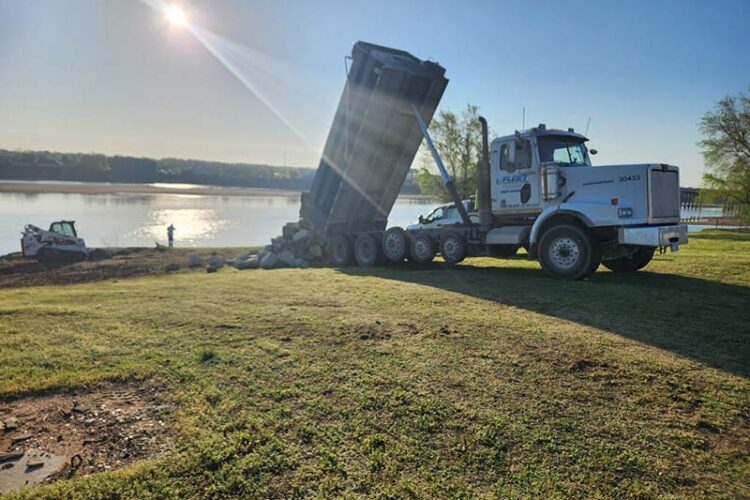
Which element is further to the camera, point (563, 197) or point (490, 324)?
point (563, 197)

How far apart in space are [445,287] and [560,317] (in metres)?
2.82

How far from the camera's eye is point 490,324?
18.9 feet

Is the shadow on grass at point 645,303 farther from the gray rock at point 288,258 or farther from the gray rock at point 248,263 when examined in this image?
the gray rock at point 248,263

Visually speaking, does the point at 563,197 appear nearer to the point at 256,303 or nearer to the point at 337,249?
the point at 256,303

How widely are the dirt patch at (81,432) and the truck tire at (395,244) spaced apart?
941 cm

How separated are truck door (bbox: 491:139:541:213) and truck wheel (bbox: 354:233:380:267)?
4.10 meters

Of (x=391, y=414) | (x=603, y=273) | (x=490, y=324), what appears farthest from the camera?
(x=603, y=273)

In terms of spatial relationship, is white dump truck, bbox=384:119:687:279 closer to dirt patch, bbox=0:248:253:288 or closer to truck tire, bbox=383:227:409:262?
truck tire, bbox=383:227:409:262

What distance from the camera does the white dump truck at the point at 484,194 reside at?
28.2ft

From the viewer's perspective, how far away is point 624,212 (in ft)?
27.7

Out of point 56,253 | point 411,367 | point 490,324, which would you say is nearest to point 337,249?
point 490,324

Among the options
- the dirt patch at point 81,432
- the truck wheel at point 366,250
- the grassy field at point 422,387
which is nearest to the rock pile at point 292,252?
the truck wheel at point 366,250

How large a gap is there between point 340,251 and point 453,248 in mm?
4379

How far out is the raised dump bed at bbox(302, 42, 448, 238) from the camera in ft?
39.7
